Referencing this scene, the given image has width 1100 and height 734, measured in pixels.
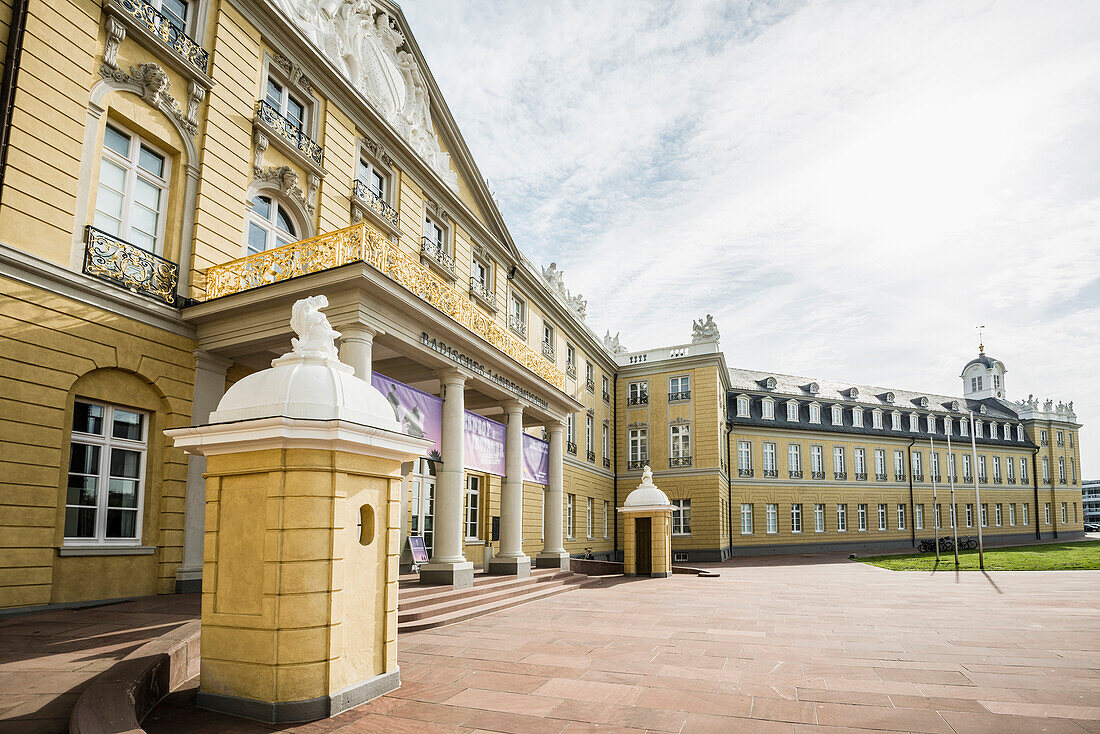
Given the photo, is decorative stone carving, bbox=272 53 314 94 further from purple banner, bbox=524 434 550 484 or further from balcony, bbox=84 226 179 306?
purple banner, bbox=524 434 550 484

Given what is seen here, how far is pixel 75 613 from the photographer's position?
8539 millimetres

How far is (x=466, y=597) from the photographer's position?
40.5 ft

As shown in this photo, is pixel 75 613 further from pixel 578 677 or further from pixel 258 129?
pixel 258 129

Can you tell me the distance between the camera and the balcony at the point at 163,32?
10.5m

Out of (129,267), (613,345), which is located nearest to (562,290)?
(613,345)

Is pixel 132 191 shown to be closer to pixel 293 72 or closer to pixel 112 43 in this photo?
pixel 112 43

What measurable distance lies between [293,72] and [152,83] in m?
3.81

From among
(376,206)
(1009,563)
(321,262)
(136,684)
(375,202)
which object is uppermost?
(375,202)

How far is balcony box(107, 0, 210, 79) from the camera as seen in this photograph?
10.5m

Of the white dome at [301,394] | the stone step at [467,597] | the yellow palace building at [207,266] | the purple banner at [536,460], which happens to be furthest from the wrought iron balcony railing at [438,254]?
the white dome at [301,394]

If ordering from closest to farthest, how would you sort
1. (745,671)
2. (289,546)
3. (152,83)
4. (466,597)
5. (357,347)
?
1. (289,546)
2. (745,671)
3. (357,347)
4. (152,83)
5. (466,597)

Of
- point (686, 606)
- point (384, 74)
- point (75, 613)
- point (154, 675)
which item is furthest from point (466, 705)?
point (384, 74)

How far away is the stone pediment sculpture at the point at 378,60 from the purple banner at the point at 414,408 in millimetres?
7723

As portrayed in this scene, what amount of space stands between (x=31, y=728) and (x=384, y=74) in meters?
16.6
